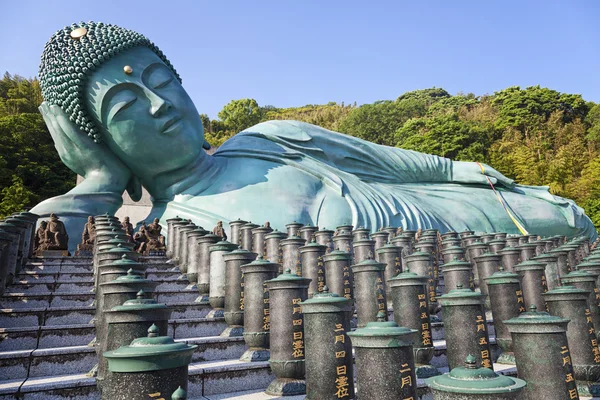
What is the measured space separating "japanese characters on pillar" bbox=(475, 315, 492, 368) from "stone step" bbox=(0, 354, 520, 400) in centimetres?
35

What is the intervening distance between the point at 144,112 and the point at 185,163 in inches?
44.4

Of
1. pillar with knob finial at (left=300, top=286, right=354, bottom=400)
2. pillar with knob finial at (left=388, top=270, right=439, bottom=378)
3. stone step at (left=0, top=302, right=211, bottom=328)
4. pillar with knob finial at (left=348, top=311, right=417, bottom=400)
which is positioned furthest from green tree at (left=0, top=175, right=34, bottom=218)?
pillar with knob finial at (left=348, top=311, right=417, bottom=400)

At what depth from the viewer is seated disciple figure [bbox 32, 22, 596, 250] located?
7613 mm

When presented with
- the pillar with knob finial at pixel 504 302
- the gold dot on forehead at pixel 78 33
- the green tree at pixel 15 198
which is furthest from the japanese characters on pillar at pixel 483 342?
the green tree at pixel 15 198

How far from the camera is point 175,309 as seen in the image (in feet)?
13.8

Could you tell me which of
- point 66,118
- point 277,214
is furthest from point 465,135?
point 66,118

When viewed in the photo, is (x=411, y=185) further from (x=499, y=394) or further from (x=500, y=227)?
(x=499, y=394)

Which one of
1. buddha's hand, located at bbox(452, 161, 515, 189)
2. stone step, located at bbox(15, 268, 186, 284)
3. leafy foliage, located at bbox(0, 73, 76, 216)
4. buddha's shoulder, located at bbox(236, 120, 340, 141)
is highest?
leafy foliage, located at bbox(0, 73, 76, 216)

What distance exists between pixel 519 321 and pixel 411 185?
7.81 metres

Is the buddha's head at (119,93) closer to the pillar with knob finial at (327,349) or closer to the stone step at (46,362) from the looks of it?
the stone step at (46,362)

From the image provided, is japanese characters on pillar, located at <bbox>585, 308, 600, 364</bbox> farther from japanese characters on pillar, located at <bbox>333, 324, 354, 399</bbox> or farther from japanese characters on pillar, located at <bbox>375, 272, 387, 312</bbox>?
japanese characters on pillar, located at <bbox>333, 324, 354, 399</bbox>

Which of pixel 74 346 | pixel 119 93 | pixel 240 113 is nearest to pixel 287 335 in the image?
pixel 74 346

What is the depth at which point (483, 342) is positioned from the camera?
3135 millimetres

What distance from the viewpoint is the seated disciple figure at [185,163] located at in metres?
7.61
